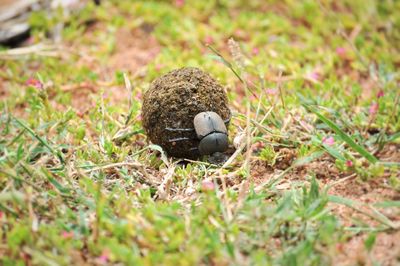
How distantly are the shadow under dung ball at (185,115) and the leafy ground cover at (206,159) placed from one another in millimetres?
121

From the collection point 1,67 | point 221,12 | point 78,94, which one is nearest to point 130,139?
point 78,94

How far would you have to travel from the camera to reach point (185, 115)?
10.4 feet

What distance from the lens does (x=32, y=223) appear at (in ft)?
8.12

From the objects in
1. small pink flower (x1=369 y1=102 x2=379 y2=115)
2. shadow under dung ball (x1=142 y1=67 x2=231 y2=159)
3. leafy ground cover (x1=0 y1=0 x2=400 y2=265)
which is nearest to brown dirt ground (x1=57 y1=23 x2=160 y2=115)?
leafy ground cover (x1=0 y1=0 x2=400 y2=265)

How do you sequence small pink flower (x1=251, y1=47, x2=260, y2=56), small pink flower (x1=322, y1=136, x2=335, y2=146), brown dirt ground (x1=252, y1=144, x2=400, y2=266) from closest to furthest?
1. brown dirt ground (x1=252, y1=144, x2=400, y2=266)
2. small pink flower (x1=322, y1=136, x2=335, y2=146)
3. small pink flower (x1=251, y1=47, x2=260, y2=56)

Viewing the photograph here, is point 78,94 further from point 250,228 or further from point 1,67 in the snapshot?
point 250,228

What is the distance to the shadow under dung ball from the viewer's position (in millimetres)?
3156

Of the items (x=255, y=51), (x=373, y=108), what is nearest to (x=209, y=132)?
(x=373, y=108)

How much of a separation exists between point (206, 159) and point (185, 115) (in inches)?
12.9

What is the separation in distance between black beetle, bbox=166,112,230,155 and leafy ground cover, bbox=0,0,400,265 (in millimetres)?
108

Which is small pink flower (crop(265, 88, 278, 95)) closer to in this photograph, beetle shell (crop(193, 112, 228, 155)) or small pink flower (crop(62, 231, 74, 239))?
beetle shell (crop(193, 112, 228, 155))

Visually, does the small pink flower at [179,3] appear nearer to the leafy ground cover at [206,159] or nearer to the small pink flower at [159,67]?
the leafy ground cover at [206,159]

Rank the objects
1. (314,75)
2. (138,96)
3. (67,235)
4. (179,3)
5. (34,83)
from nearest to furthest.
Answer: (67,235) → (138,96) → (34,83) → (314,75) → (179,3)

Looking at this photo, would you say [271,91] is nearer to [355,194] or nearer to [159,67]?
[159,67]
